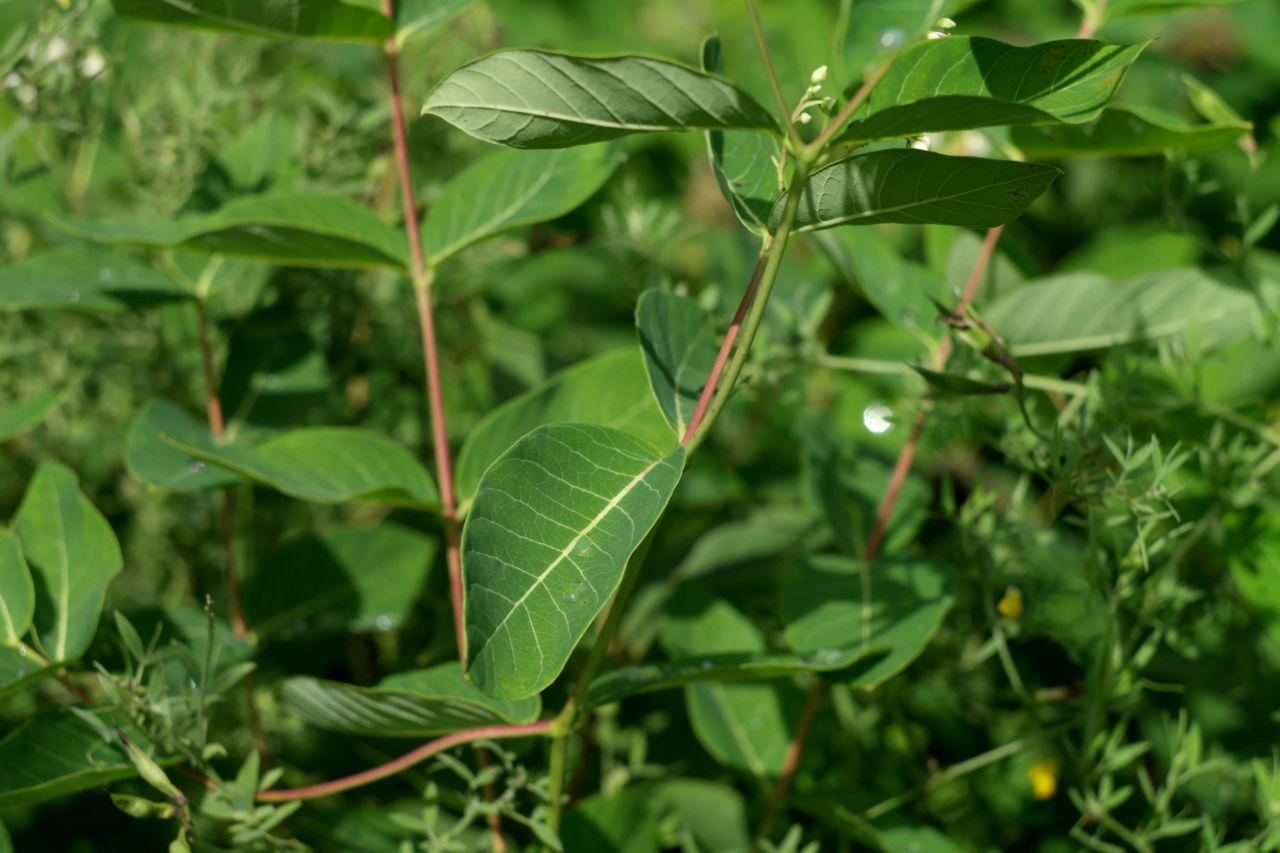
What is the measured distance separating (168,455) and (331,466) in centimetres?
17

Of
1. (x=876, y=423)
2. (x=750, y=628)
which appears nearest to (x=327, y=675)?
(x=750, y=628)

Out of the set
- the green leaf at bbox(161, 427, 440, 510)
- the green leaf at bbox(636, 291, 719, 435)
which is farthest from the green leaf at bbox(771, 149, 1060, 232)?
the green leaf at bbox(161, 427, 440, 510)

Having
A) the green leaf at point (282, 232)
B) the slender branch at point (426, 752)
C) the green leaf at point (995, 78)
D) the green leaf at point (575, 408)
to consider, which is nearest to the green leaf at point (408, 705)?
the slender branch at point (426, 752)

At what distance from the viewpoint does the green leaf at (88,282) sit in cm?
119

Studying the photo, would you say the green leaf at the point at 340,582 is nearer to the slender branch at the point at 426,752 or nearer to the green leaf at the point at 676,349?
the slender branch at the point at 426,752

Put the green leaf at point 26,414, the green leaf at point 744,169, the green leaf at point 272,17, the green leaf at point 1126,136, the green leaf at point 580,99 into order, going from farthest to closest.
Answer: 1. the green leaf at point 26,414
2. the green leaf at point 1126,136
3. the green leaf at point 272,17
4. the green leaf at point 744,169
5. the green leaf at point 580,99

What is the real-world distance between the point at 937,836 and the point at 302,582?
0.68 metres

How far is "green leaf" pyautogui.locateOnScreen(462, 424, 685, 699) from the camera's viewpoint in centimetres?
73

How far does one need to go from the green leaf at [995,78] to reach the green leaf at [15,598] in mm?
736

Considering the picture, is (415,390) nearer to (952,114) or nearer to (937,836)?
(937,836)

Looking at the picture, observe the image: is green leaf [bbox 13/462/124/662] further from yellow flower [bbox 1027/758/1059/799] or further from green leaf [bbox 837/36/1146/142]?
yellow flower [bbox 1027/758/1059/799]

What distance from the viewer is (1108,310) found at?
123 cm

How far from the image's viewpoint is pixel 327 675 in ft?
4.90

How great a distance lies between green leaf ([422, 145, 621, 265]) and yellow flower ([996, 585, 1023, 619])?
1.86 ft
